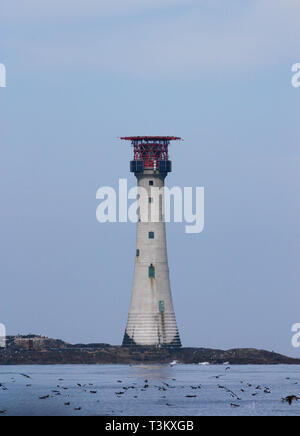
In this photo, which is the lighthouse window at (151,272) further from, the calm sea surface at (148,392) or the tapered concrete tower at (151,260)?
the calm sea surface at (148,392)

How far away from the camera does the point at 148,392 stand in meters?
139

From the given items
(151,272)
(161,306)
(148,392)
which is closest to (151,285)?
(151,272)

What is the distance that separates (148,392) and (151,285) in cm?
5167

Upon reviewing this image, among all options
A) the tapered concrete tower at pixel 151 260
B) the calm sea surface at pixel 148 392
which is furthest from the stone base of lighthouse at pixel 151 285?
the calm sea surface at pixel 148 392

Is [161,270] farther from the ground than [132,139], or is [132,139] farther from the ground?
[132,139]

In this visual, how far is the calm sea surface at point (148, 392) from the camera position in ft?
394

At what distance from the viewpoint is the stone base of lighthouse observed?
190m

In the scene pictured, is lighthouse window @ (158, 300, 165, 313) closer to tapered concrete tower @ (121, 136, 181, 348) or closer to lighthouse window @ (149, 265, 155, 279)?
tapered concrete tower @ (121, 136, 181, 348)

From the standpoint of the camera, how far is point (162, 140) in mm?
194500

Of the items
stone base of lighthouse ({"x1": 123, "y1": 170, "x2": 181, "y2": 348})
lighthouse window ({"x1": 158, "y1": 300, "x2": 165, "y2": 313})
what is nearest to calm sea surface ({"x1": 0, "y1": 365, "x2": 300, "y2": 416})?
stone base of lighthouse ({"x1": 123, "y1": 170, "x2": 181, "y2": 348})

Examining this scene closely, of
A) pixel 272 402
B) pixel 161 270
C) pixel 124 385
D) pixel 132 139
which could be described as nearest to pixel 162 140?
pixel 132 139
